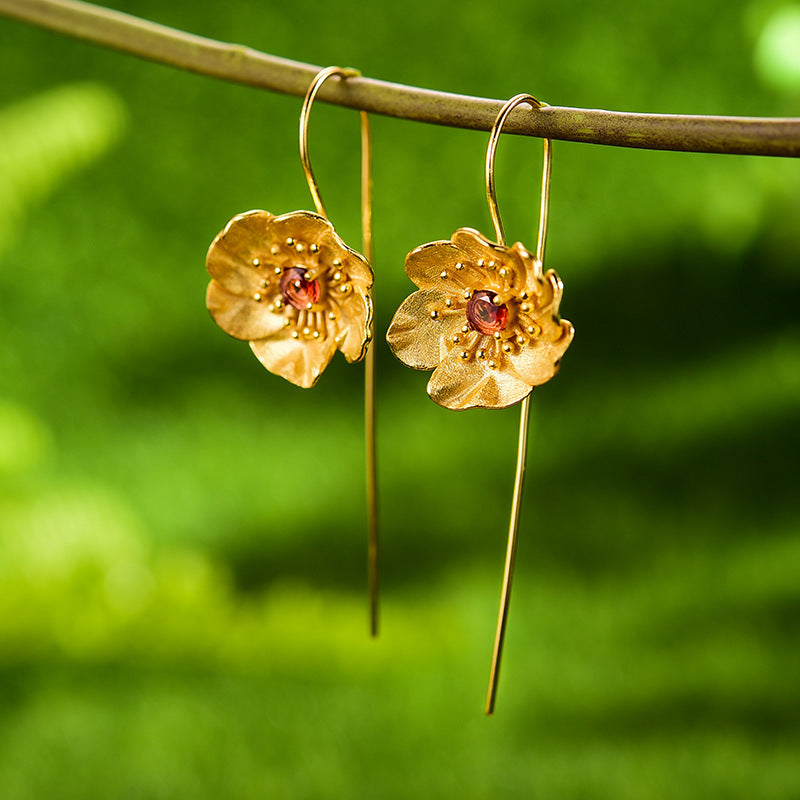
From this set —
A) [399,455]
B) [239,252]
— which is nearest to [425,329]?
[239,252]

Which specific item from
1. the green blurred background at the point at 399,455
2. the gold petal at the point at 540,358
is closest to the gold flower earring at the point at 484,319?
the gold petal at the point at 540,358

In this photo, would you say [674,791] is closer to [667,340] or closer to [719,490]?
[719,490]

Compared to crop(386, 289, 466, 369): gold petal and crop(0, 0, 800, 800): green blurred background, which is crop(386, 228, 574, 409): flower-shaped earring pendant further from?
crop(0, 0, 800, 800): green blurred background

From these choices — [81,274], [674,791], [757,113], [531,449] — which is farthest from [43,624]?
[757,113]

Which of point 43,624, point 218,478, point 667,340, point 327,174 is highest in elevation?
point 327,174

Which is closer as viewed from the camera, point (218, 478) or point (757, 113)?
point (757, 113)

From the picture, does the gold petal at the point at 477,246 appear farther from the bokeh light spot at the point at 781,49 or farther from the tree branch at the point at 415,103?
the bokeh light spot at the point at 781,49

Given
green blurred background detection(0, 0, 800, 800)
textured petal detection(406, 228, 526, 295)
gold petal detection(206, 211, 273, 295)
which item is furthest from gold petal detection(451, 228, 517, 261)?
green blurred background detection(0, 0, 800, 800)
